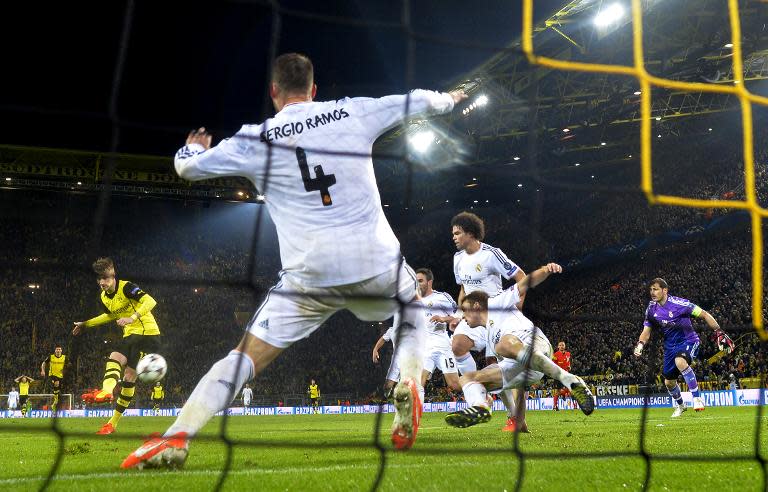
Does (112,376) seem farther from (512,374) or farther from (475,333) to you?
(512,374)

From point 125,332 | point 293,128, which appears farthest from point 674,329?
point 293,128

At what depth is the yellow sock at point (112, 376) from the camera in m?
8.00

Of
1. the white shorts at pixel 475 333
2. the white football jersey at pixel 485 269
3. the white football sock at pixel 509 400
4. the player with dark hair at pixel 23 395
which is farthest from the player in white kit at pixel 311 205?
the player with dark hair at pixel 23 395

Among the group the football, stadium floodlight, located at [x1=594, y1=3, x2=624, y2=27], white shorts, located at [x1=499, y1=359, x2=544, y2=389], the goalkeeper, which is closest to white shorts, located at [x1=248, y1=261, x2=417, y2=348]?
white shorts, located at [x1=499, y1=359, x2=544, y2=389]

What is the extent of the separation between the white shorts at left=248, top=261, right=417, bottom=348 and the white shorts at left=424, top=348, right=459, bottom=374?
15.5 feet

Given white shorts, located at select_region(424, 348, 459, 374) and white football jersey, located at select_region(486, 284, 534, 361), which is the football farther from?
white shorts, located at select_region(424, 348, 459, 374)

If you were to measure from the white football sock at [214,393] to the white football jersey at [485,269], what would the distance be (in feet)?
12.6

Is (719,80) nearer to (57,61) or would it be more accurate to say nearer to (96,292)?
(57,61)

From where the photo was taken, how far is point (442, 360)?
9.52 m

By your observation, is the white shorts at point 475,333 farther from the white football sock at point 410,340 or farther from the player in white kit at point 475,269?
the white football sock at point 410,340

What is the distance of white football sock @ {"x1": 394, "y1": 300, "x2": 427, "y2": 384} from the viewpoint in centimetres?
400

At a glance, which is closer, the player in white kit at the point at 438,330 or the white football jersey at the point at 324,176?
the white football jersey at the point at 324,176

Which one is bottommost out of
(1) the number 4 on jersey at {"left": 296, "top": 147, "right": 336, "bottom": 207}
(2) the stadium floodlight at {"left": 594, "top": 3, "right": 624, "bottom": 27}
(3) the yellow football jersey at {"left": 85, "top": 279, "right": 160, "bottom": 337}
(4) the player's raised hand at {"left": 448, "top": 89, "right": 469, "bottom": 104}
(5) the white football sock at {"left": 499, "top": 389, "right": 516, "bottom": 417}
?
(5) the white football sock at {"left": 499, "top": 389, "right": 516, "bottom": 417}

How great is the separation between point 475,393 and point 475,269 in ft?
4.69
